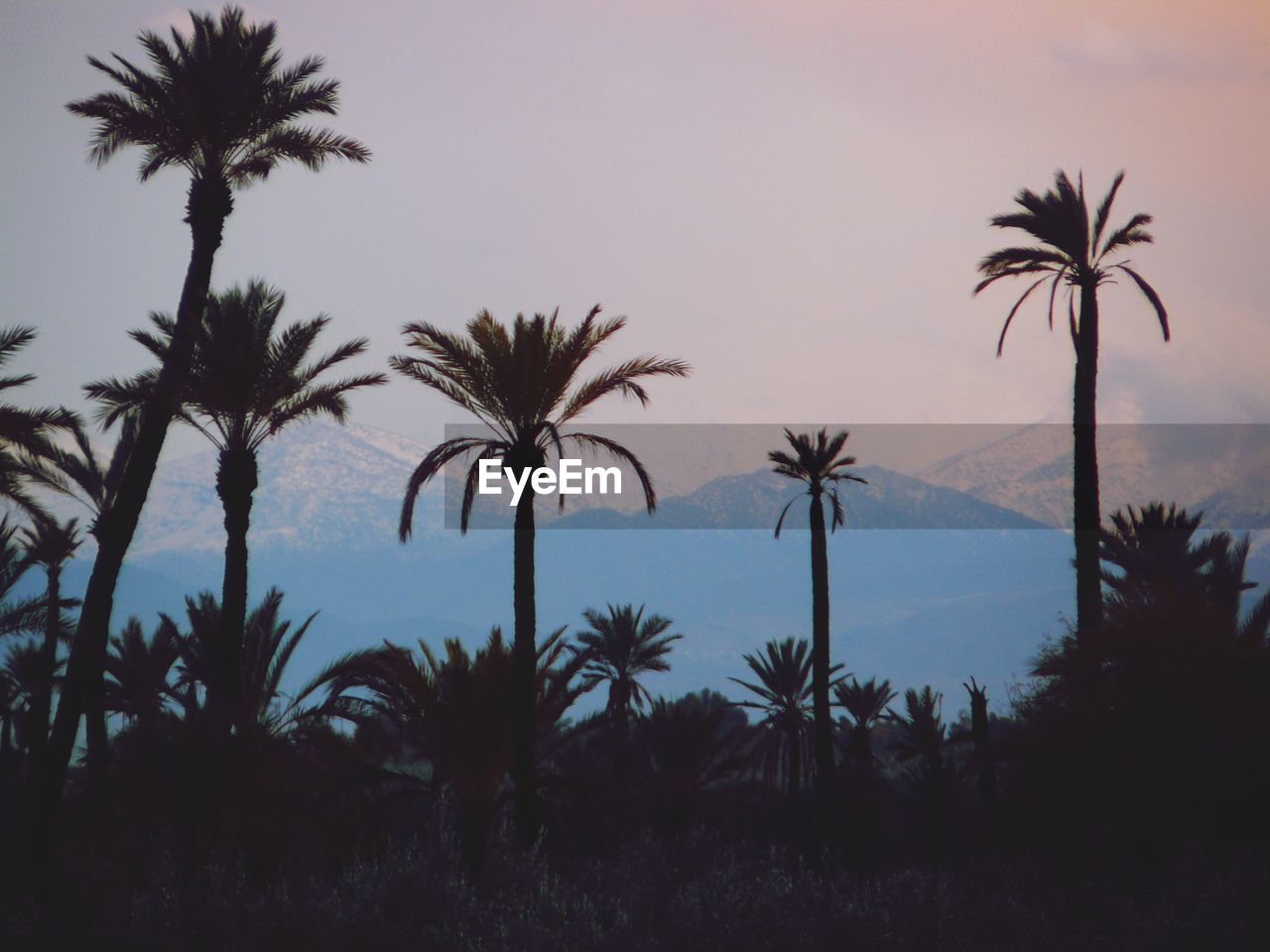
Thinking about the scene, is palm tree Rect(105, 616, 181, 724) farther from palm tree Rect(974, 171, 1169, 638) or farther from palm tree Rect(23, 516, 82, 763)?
palm tree Rect(974, 171, 1169, 638)

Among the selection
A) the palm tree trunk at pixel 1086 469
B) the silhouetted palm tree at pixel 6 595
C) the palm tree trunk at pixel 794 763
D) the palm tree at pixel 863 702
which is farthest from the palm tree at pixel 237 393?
the palm tree at pixel 863 702

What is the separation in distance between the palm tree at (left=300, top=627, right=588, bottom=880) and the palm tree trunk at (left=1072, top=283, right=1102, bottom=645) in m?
11.5

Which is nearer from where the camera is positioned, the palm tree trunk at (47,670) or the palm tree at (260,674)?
the palm tree at (260,674)

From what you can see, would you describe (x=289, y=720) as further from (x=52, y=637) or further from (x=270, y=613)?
(x=52, y=637)

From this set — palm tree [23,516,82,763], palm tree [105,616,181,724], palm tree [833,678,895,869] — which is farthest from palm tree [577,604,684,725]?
palm tree [23,516,82,763]

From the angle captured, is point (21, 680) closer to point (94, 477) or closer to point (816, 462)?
point (94, 477)

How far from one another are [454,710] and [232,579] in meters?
4.65

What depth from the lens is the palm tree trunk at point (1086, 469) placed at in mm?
26297

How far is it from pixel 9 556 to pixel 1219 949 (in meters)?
27.7

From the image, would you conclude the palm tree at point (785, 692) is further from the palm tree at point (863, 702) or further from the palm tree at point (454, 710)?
the palm tree at point (454, 710)

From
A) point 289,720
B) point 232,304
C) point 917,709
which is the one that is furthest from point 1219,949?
point 917,709

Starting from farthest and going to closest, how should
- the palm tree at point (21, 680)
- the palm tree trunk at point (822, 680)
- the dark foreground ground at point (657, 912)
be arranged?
the palm tree at point (21, 680) → the palm tree trunk at point (822, 680) → the dark foreground ground at point (657, 912)

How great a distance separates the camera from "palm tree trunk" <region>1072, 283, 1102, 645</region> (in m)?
26.3

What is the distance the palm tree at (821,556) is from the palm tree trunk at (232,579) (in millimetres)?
12912
